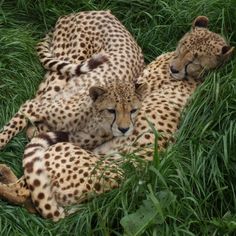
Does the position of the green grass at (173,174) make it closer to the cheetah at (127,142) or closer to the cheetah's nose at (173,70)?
the cheetah at (127,142)

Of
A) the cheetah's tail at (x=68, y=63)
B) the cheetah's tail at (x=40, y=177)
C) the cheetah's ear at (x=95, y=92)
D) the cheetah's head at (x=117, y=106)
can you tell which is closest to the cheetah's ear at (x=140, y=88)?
the cheetah's head at (x=117, y=106)

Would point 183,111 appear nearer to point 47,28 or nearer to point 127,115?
point 127,115

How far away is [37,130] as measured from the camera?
6.12 metres

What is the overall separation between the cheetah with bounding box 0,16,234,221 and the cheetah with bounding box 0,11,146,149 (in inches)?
3.5

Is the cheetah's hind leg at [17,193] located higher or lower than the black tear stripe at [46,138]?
lower

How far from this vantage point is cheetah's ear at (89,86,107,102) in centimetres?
587

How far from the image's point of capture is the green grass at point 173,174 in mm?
5117

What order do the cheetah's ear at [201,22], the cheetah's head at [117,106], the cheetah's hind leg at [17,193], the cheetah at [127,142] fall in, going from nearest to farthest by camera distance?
the cheetah at [127,142] → the cheetah's hind leg at [17,193] → the cheetah's head at [117,106] → the cheetah's ear at [201,22]

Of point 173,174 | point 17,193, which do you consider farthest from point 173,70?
point 17,193

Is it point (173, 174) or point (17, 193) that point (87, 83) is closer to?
point (17, 193)

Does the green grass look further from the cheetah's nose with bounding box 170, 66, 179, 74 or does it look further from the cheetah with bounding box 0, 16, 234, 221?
the cheetah's nose with bounding box 170, 66, 179, 74

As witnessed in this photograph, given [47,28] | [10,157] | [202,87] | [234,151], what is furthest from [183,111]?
[47,28]

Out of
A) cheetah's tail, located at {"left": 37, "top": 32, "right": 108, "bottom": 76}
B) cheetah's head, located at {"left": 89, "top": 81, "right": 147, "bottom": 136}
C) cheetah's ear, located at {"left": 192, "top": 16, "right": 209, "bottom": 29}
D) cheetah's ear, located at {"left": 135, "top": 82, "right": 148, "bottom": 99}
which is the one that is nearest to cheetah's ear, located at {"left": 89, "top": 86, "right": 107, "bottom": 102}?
cheetah's head, located at {"left": 89, "top": 81, "right": 147, "bottom": 136}

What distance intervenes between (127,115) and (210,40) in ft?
2.85
